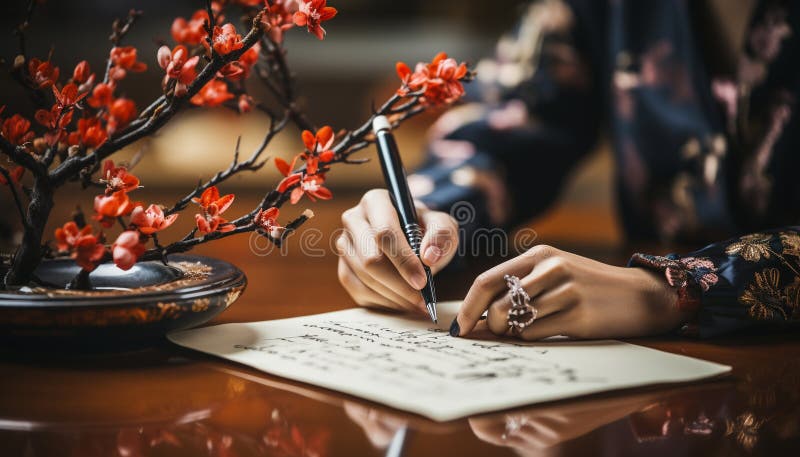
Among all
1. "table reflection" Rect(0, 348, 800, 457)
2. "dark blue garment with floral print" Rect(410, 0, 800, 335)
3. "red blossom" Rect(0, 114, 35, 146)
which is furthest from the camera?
"dark blue garment with floral print" Rect(410, 0, 800, 335)

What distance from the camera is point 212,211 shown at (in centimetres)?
41

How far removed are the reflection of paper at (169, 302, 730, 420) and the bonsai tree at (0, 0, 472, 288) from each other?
0.07 meters

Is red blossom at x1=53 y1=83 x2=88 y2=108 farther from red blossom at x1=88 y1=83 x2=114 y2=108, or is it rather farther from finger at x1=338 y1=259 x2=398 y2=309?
finger at x1=338 y1=259 x2=398 y2=309

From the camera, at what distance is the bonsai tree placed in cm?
38

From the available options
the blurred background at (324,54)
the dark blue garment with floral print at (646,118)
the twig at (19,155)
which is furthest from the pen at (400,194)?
the blurred background at (324,54)

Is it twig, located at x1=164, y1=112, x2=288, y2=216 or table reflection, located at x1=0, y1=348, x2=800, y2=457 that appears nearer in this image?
table reflection, located at x1=0, y1=348, x2=800, y2=457

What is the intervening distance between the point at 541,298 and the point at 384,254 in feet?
0.39

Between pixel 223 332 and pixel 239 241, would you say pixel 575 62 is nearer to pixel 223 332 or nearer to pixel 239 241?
pixel 239 241

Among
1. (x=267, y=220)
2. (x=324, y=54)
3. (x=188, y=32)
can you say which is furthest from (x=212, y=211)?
(x=324, y=54)

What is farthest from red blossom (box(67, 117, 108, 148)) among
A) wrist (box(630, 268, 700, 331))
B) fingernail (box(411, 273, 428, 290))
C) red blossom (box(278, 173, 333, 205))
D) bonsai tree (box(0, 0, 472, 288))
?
wrist (box(630, 268, 700, 331))

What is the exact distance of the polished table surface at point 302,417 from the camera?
294mm

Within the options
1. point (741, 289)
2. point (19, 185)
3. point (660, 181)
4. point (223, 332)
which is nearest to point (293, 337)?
point (223, 332)

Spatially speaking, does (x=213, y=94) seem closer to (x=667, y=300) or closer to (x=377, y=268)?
(x=377, y=268)

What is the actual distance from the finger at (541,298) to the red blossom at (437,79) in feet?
0.40
